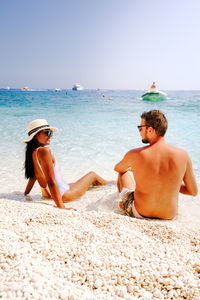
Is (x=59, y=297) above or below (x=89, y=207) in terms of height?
above

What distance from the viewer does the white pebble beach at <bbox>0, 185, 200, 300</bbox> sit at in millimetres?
1218

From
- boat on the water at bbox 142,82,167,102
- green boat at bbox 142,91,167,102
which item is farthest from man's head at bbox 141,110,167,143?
green boat at bbox 142,91,167,102

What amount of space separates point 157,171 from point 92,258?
1153mm

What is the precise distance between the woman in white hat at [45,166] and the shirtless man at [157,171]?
1038 millimetres

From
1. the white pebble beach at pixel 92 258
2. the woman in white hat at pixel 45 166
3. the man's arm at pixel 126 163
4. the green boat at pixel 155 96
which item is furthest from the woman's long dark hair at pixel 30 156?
the green boat at pixel 155 96

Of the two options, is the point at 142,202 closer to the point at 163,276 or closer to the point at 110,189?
the point at 163,276

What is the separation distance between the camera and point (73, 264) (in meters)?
1.41

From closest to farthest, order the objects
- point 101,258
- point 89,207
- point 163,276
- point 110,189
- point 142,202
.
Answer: point 163,276 → point 101,258 → point 142,202 → point 89,207 → point 110,189

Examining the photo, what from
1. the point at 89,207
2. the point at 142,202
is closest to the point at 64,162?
the point at 89,207

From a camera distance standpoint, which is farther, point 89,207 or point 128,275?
point 89,207

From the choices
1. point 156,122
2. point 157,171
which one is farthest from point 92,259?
point 156,122

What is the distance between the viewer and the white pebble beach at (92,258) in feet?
4.00

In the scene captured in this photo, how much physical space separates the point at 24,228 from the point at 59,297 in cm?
77

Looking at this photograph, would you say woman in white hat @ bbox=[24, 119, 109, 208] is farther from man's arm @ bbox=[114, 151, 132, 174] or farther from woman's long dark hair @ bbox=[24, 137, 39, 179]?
man's arm @ bbox=[114, 151, 132, 174]
